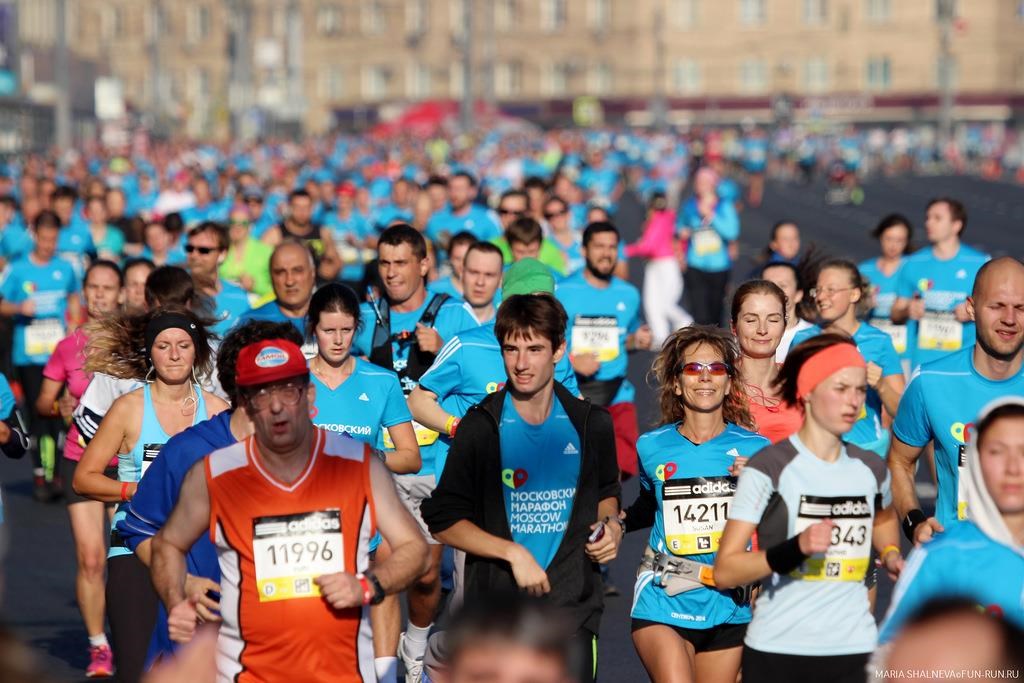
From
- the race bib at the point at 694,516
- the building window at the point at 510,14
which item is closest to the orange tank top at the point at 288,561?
the race bib at the point at 694,516

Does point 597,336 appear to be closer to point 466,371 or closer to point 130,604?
Answer: point 466,371

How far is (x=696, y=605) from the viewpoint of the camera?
5973 mm

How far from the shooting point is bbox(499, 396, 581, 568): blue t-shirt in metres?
5.87

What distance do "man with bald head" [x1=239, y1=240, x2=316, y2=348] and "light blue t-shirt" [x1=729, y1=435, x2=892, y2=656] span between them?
442 cm

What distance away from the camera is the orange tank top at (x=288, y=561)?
16.4 ft

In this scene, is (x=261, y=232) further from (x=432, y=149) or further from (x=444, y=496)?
(x=432, y=149)

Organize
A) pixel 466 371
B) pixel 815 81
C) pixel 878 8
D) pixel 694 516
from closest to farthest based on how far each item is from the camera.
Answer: pixel 694 516
pixel 466 371
pixel 878 8
pixel 815 81

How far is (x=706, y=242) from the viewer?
17.6 meters

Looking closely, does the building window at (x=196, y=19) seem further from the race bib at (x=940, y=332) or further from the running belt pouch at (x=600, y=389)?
the running belt pouch at (x=600, y=389)

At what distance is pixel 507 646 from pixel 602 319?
7670 mm

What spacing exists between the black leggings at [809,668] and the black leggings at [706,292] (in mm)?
12456

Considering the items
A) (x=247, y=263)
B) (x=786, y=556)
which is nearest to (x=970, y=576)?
(x=786, y=556)

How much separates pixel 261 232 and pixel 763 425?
11.7 meters

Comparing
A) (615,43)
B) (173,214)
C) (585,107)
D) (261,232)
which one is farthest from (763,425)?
(615,43)
